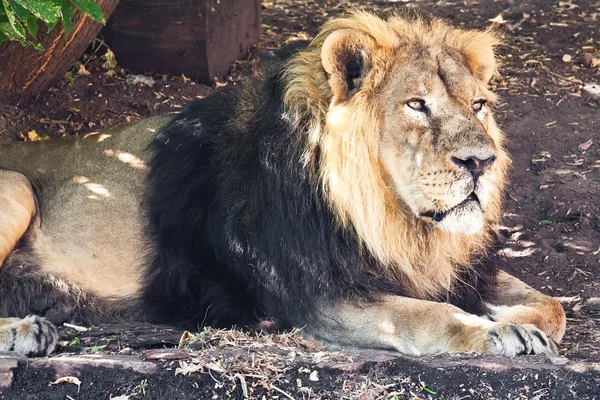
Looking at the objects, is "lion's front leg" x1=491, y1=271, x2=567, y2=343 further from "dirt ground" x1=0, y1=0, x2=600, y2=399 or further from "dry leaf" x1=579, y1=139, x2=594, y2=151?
"dry leaf" x1=579, y1=139, x2=594, y2=151

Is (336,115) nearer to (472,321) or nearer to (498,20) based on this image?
(472,321)

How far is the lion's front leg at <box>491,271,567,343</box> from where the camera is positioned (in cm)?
455

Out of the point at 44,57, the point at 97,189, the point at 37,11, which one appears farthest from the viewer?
the point at 44,57

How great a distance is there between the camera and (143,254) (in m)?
5.12

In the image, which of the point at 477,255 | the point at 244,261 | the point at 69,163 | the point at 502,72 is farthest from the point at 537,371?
the point at 502,72

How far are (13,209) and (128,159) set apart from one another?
2.24 feet

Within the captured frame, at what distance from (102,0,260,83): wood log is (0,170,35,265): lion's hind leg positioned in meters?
2.87

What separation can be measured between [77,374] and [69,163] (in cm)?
192

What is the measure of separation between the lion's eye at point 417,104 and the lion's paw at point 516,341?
3.37 ft

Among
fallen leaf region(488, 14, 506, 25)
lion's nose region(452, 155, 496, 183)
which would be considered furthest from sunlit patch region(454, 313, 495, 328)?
fallen leaf region(488, 14, 506, 25)

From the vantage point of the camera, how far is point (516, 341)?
395 cm

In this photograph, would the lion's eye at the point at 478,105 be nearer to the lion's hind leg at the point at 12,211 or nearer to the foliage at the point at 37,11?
the foliage at the point at 37,11

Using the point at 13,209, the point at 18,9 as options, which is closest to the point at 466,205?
the point at 18,9

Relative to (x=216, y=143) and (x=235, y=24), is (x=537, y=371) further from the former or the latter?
(x=235, y=24)
